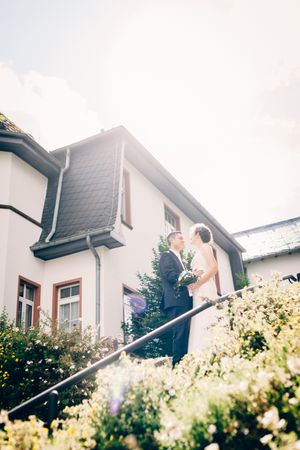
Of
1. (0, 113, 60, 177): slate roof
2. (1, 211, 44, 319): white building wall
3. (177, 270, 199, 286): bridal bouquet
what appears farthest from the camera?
(0, 113, 60, 177): slate roof

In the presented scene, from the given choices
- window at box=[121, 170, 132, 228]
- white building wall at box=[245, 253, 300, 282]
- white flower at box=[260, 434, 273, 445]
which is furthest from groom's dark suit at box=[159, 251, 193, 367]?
white building wall at box=[245, 253, 300, 282]

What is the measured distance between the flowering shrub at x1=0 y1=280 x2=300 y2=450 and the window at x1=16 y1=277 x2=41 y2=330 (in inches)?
293

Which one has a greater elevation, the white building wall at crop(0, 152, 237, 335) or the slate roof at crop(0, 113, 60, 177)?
the slate roof at crop(0, 113, 60, 177)

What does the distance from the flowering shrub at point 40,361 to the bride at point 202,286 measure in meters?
1.50

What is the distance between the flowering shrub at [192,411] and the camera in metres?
2.69

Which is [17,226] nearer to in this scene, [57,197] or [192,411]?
[57,197]

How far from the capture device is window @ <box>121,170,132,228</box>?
42.5ft

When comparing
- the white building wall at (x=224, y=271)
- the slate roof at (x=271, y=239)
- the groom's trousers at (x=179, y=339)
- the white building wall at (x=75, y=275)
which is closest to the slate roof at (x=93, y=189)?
the white building wall at (x=75, y=275)

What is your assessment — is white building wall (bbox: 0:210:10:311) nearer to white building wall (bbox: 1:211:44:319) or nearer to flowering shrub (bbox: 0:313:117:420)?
white building wall (bbox: 1:211:44:319)

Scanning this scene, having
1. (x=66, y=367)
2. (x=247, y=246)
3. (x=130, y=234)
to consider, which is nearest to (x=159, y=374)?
(x=66, y=367)

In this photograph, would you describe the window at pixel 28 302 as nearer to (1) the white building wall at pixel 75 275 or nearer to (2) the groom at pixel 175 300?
(1) the white building wall at pixel 75 275

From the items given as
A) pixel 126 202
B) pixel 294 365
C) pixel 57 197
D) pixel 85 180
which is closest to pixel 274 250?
pixel 126 202

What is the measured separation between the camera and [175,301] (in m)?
6.48

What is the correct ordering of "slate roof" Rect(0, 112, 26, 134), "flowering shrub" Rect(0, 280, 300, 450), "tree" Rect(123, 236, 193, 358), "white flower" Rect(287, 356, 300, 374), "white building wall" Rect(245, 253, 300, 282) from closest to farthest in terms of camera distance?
"flowering shrub" Rect(0, 280, 300, 450), "white flower" Rect(287, 356, 300, 374), "tree" Rect(123, 236, 193, 358), "slate roof" Rect(0, 112, 26, 134), "white building wall" Rect(245, 253, 300, 282)
